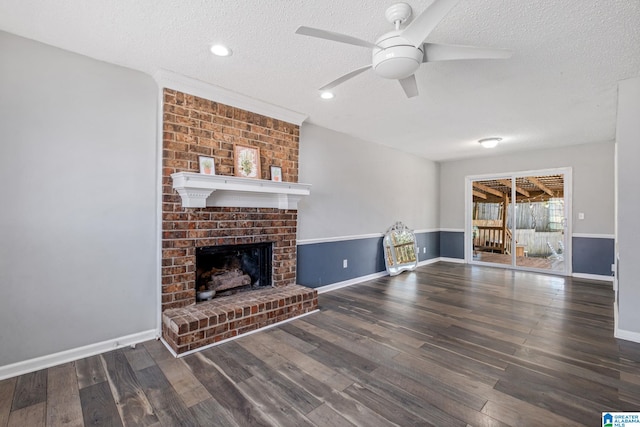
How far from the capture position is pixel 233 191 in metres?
3.11

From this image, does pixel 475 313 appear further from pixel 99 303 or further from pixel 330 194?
pixel 99 303

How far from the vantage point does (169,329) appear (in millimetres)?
2518

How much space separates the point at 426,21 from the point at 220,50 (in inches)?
61.8

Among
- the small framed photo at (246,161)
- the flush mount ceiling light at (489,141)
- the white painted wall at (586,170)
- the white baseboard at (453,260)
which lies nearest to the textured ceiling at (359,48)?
the small framed photo at (246,161)

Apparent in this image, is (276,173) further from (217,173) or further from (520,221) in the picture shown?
(520,221)

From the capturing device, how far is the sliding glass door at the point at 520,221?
5.51m

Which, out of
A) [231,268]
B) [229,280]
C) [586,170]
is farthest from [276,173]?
[586,170]

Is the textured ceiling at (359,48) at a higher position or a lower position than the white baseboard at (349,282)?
higher

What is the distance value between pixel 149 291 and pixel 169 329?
436mm

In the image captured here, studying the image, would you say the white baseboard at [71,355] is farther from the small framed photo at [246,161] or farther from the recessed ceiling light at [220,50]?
the recessed ceiling light at [220,50]

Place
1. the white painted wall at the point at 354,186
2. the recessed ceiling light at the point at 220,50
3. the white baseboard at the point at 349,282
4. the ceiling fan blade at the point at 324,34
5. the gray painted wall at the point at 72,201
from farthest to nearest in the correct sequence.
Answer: the white baseboard at the point at 349,282 → the white painted wall at the point at 354,186 → the recessed ceiling light at the point at 220,50 → the gray painted wall at the point at 72,201 → the ceiling fan blade at the point at 324,34

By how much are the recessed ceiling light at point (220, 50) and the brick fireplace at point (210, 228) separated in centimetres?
72

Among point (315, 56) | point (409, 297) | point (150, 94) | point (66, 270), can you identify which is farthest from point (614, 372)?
point (150, 94)

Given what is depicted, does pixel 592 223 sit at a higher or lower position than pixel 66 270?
higher
